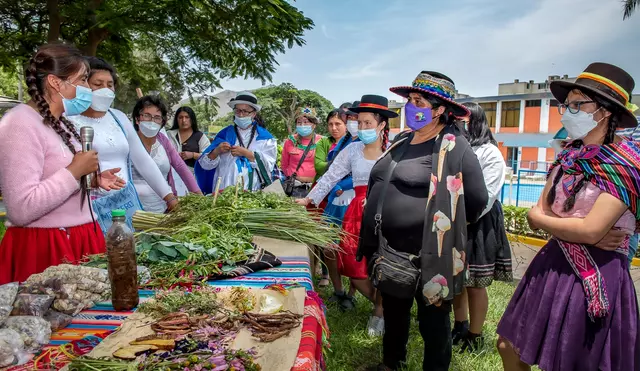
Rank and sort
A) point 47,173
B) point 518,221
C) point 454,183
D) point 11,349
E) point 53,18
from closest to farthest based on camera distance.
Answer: point 11,349
point 47,173
point 454,183
point 53,18
point 518,221

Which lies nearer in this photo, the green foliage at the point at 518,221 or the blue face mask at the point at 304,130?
the blue face mask at the point at 304,130

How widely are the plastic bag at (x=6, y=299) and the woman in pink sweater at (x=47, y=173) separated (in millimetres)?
587

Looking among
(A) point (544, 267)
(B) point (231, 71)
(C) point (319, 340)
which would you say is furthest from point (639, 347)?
(B) point (231, 71)

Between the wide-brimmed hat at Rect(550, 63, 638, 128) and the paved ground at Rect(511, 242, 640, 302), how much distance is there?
15.0 feet

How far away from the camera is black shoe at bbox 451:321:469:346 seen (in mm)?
3535

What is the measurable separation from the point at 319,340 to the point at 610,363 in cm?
127

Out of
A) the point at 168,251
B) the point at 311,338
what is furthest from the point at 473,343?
the point at 168,251

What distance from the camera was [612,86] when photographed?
1.93 metres

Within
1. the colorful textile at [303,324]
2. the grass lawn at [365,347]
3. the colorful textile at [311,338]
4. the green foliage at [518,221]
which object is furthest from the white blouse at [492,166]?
the green foliage at [518,221]

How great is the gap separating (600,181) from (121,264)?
6.57 feet

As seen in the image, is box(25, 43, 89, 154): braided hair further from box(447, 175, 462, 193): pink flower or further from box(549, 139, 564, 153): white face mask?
box(549, 139, 564, 153): white face mask

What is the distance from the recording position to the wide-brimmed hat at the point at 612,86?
75.1 inches

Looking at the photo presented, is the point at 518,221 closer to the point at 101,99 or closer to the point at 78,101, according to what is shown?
the point at 101,99

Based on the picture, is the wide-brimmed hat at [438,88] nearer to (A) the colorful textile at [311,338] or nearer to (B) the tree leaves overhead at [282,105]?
(A) the colorful textile at [311,338]
